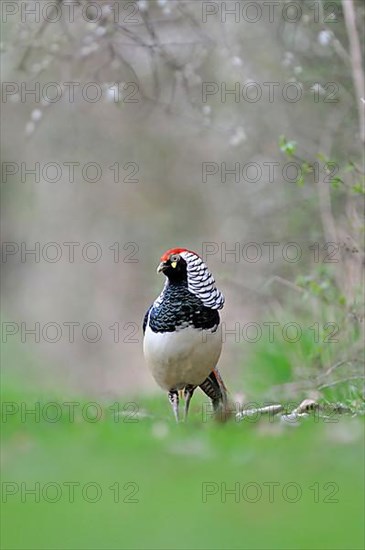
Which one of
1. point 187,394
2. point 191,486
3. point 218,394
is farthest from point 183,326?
point 191,486

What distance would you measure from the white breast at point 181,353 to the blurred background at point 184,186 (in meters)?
1.02

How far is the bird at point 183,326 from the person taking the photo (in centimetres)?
455

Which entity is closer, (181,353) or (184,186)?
(181,353)

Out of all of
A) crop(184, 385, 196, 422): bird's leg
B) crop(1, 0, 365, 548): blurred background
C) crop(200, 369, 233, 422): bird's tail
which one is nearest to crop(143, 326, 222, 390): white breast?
crop(184, 385, 196, 422): bird's leg

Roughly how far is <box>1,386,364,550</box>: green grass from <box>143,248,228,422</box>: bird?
0.48 metres

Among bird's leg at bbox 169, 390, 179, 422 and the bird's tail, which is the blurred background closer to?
the bird's tail

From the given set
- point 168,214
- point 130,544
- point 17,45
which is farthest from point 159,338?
point 168,214

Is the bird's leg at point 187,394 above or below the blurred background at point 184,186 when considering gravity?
below

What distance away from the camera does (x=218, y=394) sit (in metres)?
5.08

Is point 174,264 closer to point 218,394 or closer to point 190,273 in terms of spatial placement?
point 190,273

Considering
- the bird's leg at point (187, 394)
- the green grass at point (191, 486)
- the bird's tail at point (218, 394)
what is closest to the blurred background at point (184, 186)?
the green grass at point (191, 486)

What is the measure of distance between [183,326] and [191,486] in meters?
1.51

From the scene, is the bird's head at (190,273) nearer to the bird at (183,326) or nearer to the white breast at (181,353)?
the bird at (183,326)

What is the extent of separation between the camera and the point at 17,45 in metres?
7.68
